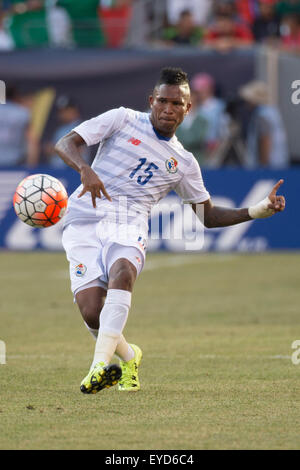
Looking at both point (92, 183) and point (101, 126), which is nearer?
point (92, 183)

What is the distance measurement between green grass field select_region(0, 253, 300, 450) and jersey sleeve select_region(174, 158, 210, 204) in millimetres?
1396

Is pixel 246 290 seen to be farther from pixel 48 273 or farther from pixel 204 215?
pixel 204 215

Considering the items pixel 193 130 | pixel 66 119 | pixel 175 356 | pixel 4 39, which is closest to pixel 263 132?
pixel 193 130

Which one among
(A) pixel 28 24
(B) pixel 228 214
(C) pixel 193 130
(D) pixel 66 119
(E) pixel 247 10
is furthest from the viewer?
(E) pixel 247 10

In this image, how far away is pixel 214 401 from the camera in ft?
21.5

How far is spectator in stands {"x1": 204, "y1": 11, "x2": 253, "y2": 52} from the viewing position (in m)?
19.6

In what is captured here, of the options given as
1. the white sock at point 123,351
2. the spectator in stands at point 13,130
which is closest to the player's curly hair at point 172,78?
the white sock at point 123,351

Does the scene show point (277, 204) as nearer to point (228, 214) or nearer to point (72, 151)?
point (228, 214)

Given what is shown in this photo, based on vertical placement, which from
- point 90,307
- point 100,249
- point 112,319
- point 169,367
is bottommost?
point 169,367

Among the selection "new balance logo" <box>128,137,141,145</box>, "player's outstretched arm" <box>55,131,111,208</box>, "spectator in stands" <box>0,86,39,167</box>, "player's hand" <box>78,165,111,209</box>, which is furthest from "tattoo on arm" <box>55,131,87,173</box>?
"spectator in stands" <box>0,86,39,167</box>

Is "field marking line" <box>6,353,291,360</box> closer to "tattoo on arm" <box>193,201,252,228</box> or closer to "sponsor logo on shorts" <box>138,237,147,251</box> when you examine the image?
"tattoo on arm" <box>193,201,252,228</box>

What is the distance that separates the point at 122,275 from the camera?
22.3 feet

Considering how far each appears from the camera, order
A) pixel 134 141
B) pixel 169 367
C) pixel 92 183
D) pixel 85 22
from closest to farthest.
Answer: pixel 92 183 → pixel 134 141 → pixel 169 367 → pixel 85 22

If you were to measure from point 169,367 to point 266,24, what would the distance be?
13.2 m
